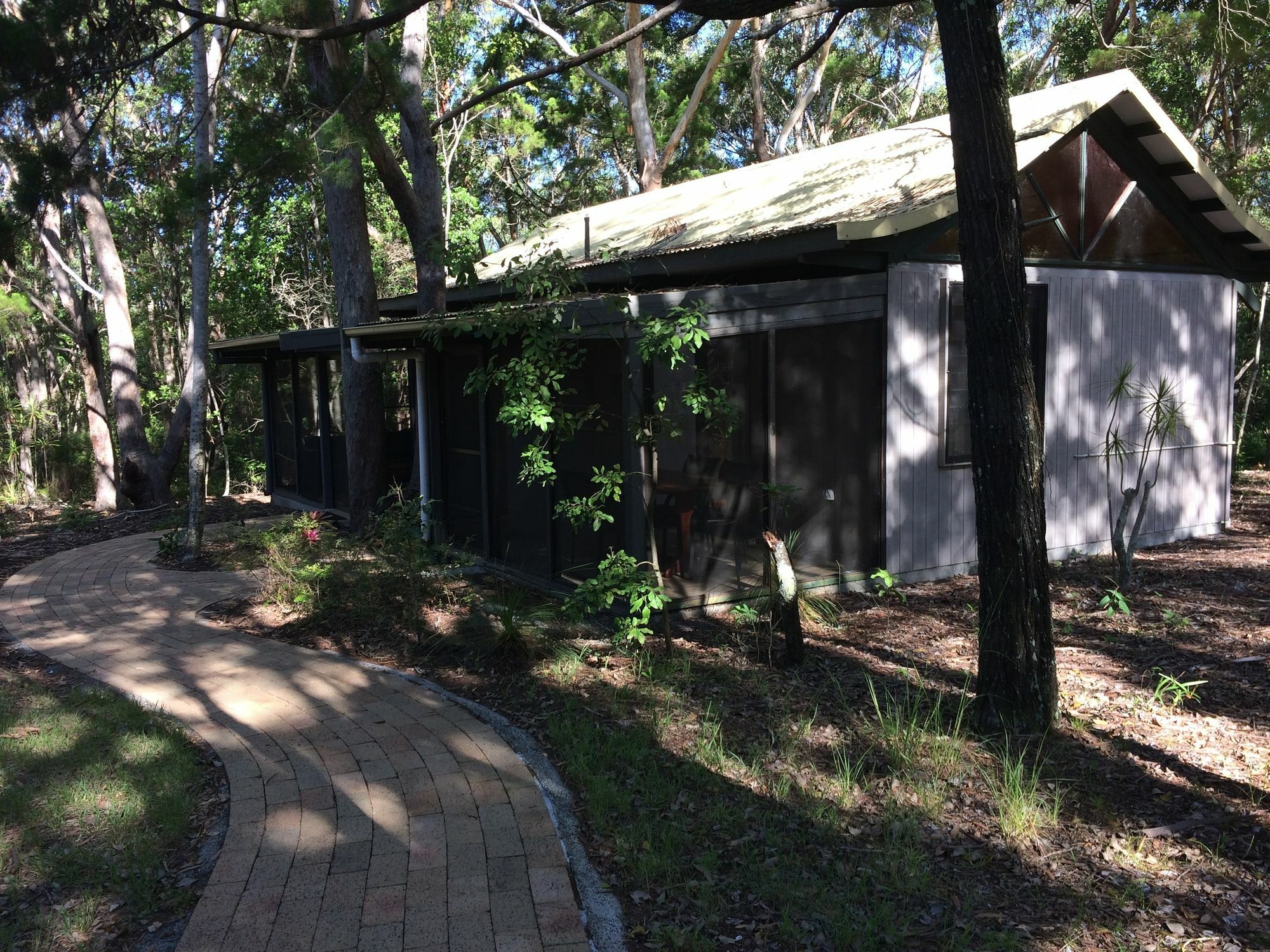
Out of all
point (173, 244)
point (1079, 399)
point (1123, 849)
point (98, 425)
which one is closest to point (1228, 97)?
point (1079, 399)

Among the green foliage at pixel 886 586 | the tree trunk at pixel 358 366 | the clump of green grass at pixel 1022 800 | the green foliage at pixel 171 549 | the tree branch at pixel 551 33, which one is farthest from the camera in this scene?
the tree branch at pixel 551 33

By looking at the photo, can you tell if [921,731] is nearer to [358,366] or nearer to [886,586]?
[886,586]

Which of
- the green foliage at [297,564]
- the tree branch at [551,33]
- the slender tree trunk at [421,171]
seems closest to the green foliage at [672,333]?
the green foliage at [297,564]

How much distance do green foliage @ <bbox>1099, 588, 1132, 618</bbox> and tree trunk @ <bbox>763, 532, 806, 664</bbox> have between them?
2425 mm

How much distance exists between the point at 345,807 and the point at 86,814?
1.05m

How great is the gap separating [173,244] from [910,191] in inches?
531

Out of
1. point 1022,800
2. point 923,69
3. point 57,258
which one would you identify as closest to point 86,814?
point 1022,800

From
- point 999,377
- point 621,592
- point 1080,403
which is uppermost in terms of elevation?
point 999,377

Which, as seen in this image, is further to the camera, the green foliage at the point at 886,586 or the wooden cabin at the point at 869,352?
the green foliage at the point at 886,586

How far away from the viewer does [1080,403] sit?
9117 mm

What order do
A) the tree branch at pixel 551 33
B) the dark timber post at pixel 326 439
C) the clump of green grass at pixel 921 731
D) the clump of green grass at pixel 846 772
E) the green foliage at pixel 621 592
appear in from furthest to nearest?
the tree branch at pixel 551 33
the dark timber post at pixel 326 439
the green foliage at pixel 621 592
the clump of green grass at pixel 921 731
the clump of green grass at pixel 846 772

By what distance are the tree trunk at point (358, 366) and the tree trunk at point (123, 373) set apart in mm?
5234

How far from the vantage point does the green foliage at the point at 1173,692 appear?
5.21m

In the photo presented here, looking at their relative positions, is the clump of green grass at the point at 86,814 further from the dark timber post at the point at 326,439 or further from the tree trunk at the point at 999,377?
the dark timber post at the point at 326,439
